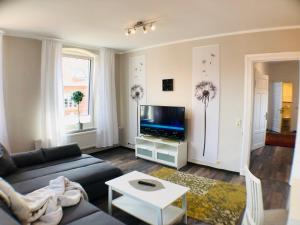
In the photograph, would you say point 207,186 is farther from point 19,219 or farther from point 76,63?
point 76,63

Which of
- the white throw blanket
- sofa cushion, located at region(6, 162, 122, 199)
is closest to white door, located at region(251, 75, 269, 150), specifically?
sofa cushion, located at region(6, 162, 122, 199)

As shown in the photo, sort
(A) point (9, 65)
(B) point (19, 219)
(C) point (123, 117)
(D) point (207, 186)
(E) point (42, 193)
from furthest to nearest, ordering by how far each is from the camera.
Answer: (C) point (123, 117) < (A) point (9, 65) < (D) point (207, 186) < (E) point (42, 193) < (B) point (19, 219)

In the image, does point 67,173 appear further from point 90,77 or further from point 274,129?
point 274,129

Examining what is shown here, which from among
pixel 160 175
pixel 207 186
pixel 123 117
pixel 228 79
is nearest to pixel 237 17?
pixel 228 79

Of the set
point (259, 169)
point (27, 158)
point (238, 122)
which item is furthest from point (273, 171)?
A: point (27, 158)

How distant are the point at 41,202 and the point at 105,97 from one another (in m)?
3.56

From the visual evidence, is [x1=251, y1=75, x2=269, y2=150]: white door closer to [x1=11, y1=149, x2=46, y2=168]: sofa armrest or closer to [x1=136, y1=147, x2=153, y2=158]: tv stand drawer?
[x1=136, y1=147, x2=153, y2=158]: tv stand drawer

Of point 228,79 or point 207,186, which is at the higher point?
point 228,79

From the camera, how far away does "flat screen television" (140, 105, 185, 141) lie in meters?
4.43

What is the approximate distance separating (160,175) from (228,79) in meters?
2.20

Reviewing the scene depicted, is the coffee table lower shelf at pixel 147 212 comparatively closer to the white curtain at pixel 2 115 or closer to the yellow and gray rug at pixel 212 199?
the yellow and gray rug at pixel 212 199

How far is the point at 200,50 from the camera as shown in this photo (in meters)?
4.29

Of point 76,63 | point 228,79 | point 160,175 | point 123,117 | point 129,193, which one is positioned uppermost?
point 76,63

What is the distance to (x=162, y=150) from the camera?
4590 mm
